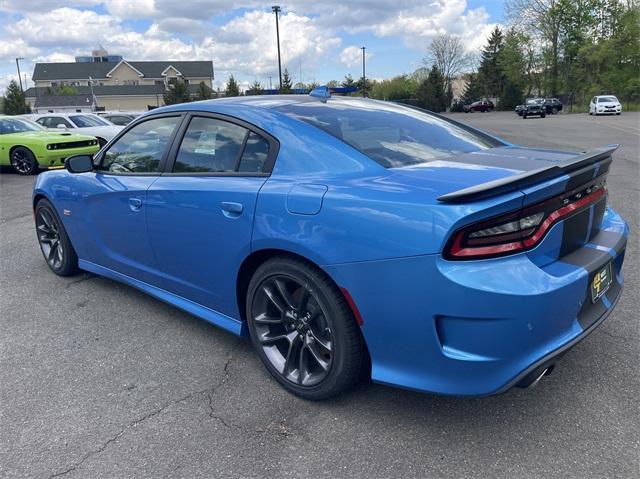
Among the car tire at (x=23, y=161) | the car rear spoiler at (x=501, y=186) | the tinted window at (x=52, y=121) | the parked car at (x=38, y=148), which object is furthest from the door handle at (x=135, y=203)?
the tinted window at (x=52, y=121)

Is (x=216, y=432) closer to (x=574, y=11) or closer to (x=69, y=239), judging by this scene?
(x=69, y=239)

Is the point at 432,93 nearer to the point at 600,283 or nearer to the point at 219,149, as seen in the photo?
the point at 219,149

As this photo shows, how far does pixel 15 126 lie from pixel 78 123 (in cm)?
256

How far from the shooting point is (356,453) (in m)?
2.26

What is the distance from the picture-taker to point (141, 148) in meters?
3.70

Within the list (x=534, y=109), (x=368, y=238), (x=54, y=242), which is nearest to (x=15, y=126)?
(x=54, y=242)

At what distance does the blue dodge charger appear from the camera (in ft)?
6.59

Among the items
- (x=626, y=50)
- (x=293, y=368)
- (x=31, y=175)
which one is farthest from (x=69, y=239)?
(x=626, y=50)

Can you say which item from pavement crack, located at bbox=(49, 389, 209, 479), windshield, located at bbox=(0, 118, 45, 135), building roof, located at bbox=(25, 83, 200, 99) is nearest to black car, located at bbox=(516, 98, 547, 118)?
windshield, located at bbox=(0, 118, 45, 135)

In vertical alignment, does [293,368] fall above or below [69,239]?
below

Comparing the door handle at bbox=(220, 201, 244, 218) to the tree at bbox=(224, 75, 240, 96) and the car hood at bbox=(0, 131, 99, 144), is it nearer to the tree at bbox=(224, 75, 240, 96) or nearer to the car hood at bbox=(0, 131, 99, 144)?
the car hood at bbox=(0, 131, 99, 144)

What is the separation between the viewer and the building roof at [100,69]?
79750 mm

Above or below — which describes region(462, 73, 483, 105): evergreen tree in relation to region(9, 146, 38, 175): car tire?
above

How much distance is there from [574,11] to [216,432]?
65.0m
